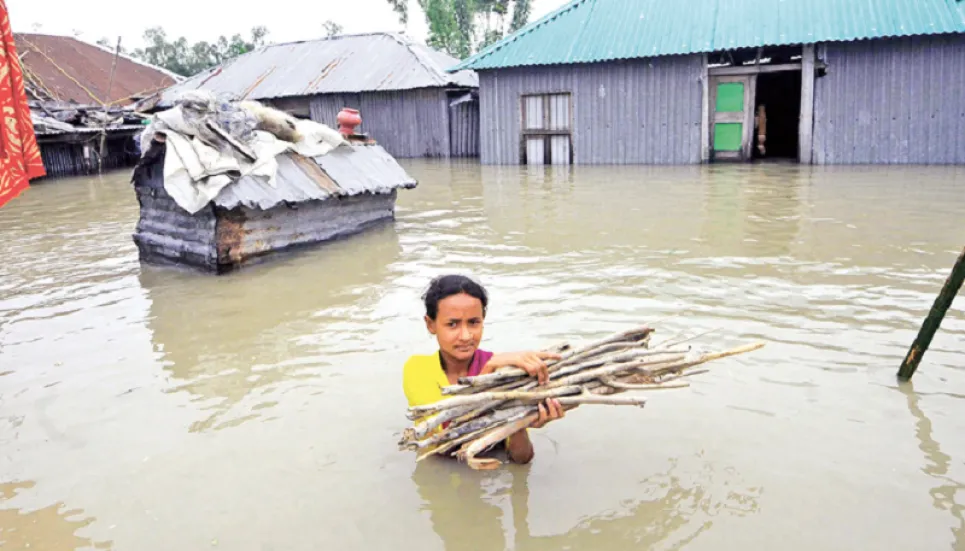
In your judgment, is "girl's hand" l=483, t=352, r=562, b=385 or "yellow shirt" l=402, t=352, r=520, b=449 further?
"yellow shirt" l=402, t=352, r=520, b=449

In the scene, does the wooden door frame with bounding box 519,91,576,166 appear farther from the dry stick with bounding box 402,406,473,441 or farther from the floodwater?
the dry stick with bounding box 402,406,473,441

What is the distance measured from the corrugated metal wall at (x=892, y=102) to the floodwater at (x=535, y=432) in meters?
8.33

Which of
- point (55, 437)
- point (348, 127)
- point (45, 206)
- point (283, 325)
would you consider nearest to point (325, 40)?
point (45, 206)

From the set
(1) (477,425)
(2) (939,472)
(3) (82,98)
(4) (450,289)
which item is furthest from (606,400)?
(3) (82,98)

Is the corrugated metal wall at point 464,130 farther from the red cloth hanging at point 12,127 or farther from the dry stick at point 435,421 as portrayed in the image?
the dry stick at point 435,421

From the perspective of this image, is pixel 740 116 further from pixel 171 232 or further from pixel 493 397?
pixel 493 397

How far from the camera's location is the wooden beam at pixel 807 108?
1524 cm

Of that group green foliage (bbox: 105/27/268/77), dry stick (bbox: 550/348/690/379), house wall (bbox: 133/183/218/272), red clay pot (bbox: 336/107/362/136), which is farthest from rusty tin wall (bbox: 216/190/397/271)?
green foliage (bbox: 105/27/268/77)

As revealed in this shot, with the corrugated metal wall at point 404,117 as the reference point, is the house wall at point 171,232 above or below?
below

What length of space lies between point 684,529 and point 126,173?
2086cm

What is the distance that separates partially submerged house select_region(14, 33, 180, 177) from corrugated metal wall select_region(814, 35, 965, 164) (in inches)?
706

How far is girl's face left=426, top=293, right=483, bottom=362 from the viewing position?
287cm

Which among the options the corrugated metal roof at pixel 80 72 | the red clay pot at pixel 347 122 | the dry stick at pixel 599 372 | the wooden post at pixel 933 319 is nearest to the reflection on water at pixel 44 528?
the dry stick at pixel 599 372

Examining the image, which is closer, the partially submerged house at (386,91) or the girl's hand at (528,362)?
the girl's hand at (528,362)
